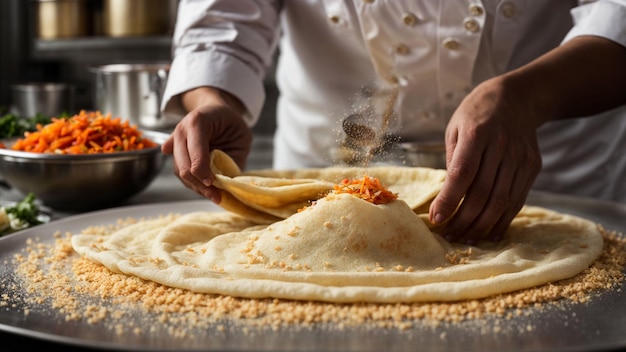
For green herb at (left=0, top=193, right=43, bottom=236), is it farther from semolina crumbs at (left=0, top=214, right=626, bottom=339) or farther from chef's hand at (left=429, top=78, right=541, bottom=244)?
chef's hand at (left=429, top=78, right=541, bottom=244)

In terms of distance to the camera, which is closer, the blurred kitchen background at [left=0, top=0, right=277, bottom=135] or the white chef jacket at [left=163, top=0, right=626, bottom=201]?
the white chef jacket at [left=163, top=0, right=626, bottom=201]

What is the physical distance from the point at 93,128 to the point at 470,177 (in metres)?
1.14

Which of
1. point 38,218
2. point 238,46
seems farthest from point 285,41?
point 38,218

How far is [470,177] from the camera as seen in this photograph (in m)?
1.41

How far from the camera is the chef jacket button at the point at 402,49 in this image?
2.01 metres

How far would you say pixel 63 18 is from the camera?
4.63 m

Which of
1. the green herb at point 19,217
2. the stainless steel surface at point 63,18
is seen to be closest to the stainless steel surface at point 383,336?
the green herb at point 19,217

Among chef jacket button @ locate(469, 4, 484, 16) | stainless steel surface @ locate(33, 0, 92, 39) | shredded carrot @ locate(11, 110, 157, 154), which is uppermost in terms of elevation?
chef jacket button @ locate(469, 4, 484, 16)

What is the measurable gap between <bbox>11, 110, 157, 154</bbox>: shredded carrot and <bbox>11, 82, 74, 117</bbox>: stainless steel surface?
1476 millimetres

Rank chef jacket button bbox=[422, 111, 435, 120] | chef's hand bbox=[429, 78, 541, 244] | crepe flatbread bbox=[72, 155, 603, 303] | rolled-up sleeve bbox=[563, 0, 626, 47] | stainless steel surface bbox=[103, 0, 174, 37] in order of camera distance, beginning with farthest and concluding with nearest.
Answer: stainless steel surface bbox=[103, 0, 174, 37]
chef jacket button bbox=[422, 111, 435, 120]
rolled-up sleeve bbox=[563, 0, 626, 47]
chef's hand bbox=[429, 78, 541, 244]
crepe flatbread bbox=[72, 155, 603, 303]

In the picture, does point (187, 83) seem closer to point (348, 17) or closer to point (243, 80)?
point (243, 80)

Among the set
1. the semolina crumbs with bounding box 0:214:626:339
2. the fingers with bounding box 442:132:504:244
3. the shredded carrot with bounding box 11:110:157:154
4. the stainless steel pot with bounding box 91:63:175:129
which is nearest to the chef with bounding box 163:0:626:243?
the fingers with bounding box 442:132:504:244

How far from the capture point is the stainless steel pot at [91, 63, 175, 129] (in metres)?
2.85

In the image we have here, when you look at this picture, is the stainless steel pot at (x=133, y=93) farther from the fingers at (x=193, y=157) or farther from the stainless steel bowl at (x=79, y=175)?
the fingers at (x=193, y=157)
